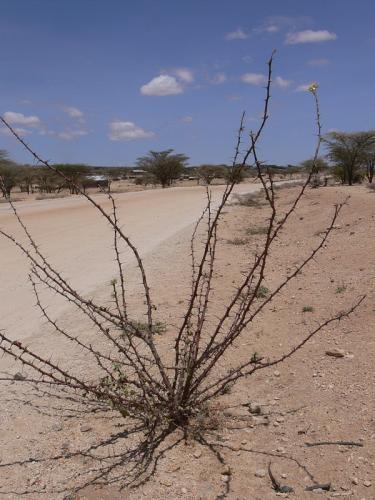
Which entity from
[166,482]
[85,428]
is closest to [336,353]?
[166,482]

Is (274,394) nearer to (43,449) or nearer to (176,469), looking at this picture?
(176,469)

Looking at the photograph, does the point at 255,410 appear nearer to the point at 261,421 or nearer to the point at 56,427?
the point at 261,421

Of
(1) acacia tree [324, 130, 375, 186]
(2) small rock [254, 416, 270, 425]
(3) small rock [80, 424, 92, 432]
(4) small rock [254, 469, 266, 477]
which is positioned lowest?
(4) small rock [254, 469, 266, 477]

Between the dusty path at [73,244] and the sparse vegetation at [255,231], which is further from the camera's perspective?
the sparse vegetation at [255,231]

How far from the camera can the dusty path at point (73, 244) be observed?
5.73m

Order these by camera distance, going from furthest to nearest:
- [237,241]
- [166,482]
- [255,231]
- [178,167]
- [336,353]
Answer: [178,167]
[255,231]
[237,241]
[336,353]
[166,482]

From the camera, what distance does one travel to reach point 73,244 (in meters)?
10.2

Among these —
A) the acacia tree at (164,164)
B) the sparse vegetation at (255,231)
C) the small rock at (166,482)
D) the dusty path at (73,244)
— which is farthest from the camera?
Result: the acacia tree at (164,164)

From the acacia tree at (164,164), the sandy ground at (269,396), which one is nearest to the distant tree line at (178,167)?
the acacia tree at (164,164)

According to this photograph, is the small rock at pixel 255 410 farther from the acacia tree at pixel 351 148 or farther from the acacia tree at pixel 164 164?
the acacia tree at pixel 164 164

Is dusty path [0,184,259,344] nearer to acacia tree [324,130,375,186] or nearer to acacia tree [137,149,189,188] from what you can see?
acacia tree [324,130,375,186]

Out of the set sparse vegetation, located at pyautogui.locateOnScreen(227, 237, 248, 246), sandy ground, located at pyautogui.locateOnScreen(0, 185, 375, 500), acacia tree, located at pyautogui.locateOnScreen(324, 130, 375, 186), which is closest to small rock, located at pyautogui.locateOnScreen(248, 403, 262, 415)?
sandy ground, located at pyautogui.locateOnScreen(0, 185, 375, 500)

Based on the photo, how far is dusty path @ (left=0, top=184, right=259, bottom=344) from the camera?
573 centimetres

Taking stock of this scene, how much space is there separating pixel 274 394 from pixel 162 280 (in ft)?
11.1
